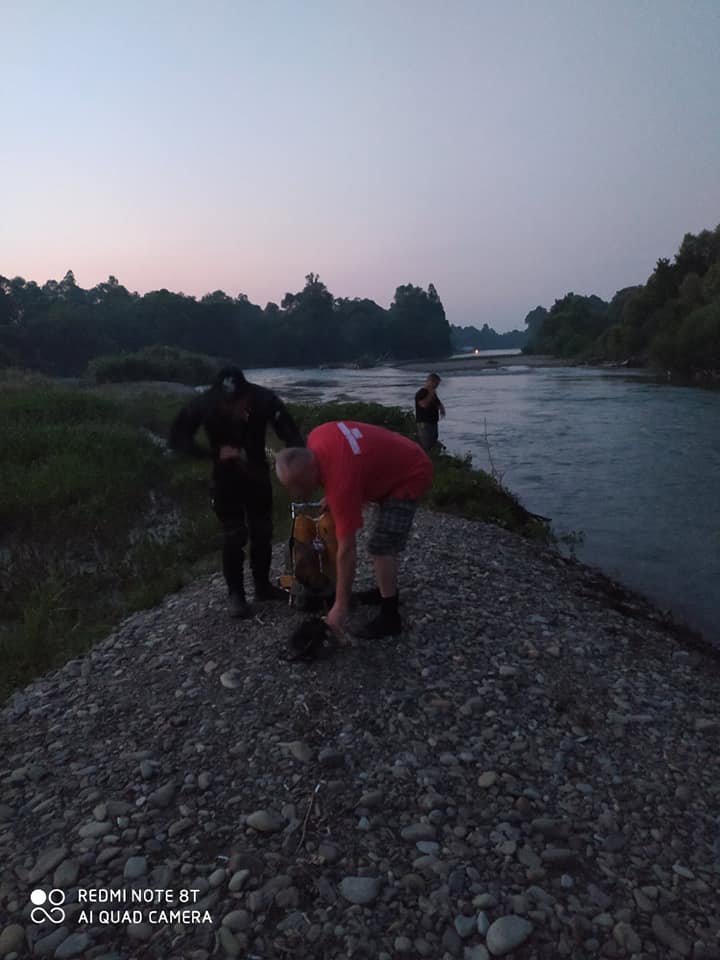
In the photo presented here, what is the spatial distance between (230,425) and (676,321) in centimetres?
6673

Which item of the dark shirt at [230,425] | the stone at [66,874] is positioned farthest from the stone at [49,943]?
the dark shirt at [230,425]

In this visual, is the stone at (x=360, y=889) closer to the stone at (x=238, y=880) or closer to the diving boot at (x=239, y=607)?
the stone at (x=238, y=880)

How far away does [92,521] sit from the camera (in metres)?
12.4

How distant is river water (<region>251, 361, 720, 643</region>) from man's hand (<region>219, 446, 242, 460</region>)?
614cm

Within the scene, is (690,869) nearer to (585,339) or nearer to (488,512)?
(488,512)

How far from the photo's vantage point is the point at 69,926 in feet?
10.4

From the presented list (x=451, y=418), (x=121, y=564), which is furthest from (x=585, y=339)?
(x=121, y=564)

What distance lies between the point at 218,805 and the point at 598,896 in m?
2.03

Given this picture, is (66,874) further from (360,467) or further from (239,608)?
(239,608)

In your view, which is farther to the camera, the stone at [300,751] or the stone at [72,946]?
the stone at [300,751]

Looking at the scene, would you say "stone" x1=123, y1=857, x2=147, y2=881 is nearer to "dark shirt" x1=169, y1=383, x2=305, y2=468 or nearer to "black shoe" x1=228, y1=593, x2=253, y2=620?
"black shoe" x1=228, y1=593, x2=253, y2=620

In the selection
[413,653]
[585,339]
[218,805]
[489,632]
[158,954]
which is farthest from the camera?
[585,339]

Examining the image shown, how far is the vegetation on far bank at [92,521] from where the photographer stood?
300 inches

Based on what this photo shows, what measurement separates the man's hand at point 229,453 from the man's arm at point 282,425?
15.7 inches
